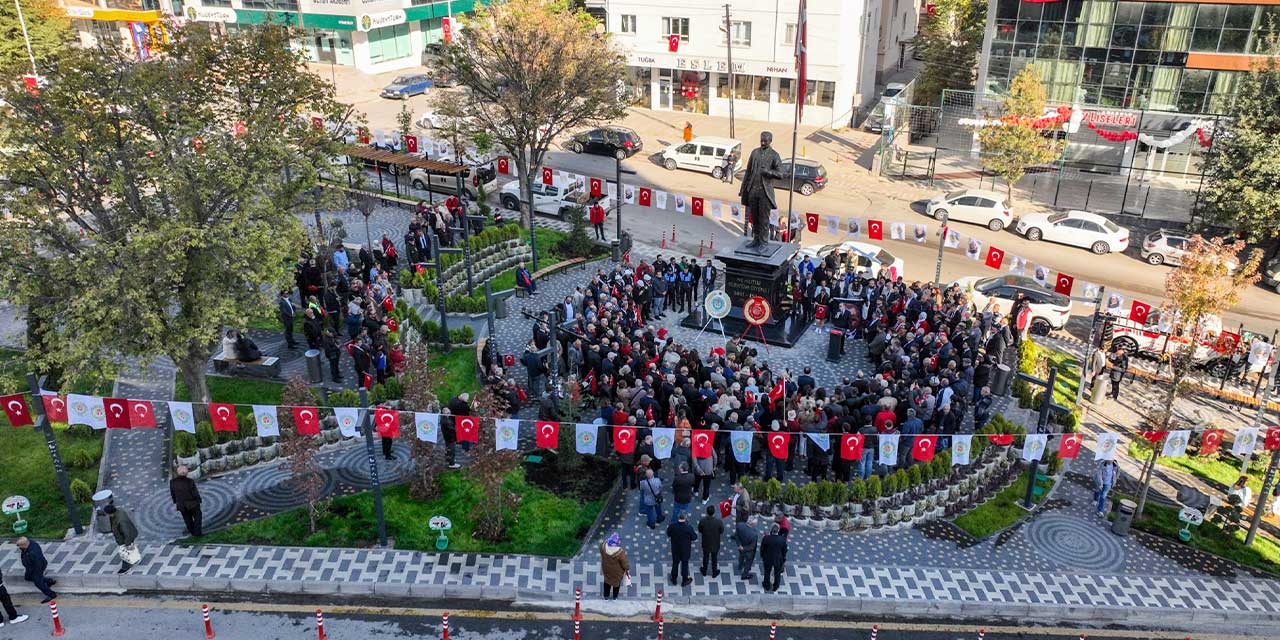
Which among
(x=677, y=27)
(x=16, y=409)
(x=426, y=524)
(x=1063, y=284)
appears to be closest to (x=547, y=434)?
(x=426, y=524)

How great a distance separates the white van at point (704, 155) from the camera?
4103 centimetres

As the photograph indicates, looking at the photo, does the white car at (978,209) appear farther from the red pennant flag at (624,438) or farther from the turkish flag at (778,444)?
the red pennant flag at (624,438)

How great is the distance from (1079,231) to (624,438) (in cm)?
2349

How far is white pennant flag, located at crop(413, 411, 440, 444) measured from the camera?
1565 cm

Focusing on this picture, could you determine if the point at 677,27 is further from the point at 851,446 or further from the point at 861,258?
the point at 851,446

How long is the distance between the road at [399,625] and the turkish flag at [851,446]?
317 centimetres

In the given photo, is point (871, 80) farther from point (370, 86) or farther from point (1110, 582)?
point (1110, 582)

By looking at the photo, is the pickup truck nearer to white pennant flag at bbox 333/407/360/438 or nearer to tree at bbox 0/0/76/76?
white pennant flag at bbox 333/407/360/438

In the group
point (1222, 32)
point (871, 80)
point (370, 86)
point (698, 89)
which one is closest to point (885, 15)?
point (871, 80)

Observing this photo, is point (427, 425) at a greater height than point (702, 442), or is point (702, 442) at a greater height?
point (427, 425)

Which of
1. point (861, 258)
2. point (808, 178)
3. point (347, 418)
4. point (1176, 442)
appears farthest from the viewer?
point (808, 178)

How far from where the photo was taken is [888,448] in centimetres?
1612

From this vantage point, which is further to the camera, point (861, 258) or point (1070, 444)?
point (861, 258)

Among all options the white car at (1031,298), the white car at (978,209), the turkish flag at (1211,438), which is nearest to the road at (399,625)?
the turkish flag at (1211,438)
